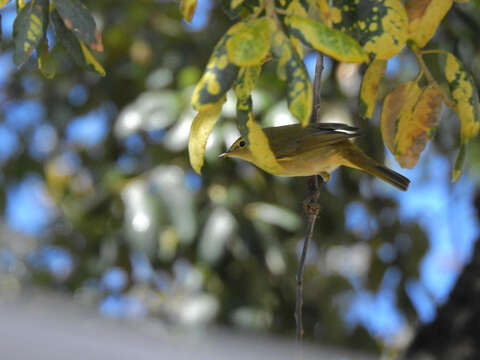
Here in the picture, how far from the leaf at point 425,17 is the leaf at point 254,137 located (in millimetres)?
491

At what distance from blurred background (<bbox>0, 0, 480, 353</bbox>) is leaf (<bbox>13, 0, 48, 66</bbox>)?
1.58 meters

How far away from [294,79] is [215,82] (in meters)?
0.15

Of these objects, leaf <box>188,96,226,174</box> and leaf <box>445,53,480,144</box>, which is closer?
leaf <box>188,96,226,174</box>

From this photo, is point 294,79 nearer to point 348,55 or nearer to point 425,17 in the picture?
point 348,55

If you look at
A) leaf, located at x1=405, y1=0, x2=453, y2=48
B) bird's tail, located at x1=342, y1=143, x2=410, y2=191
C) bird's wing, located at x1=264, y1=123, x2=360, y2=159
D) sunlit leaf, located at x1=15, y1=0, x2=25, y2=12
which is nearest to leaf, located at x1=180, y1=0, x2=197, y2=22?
sunlit leaf, located at x1=15, y1=0, x2=25, y2=12

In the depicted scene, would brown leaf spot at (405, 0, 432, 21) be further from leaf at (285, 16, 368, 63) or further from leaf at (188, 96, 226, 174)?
leaf at (188, 96, 226, 174)

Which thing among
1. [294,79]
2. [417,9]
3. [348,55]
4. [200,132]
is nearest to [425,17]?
[417,9]

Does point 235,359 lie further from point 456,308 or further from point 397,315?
point 397,315

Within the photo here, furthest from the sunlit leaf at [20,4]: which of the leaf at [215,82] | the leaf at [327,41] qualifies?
the leaf at [327,41]

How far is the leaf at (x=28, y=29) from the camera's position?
139 centimetres

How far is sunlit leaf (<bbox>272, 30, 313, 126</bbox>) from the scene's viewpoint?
3.75ft

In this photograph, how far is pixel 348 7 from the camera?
1.45 meters

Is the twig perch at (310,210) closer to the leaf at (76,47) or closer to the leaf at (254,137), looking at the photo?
the leaf at (254,137)

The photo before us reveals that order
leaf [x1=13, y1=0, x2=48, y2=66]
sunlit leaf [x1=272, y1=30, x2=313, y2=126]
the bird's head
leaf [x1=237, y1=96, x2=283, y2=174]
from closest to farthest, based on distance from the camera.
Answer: sunlit leaf [x1=272, y1=30, x2=313, y2=126], leaf [x1=237, y1=96, x2=283, y2=174], leaf [x1=13, y1=0, x2=48, y2=66], the bird's head
